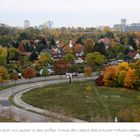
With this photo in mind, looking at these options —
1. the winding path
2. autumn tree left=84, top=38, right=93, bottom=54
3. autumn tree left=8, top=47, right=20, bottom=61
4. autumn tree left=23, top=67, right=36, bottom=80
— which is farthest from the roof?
autumn tree left=8, top=47, right=20, bottom=61

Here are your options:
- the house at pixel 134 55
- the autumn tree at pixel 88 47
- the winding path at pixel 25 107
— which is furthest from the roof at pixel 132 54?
the winding path at pixel 25 107

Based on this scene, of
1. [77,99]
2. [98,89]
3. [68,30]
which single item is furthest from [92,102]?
Result: [68,30]

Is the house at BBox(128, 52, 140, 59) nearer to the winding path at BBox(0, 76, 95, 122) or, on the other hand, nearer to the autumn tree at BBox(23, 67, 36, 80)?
the winding path at BBox(0, 76, 95, 122)

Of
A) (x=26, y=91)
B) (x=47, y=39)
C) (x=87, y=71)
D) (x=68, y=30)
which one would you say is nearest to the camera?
(x=26, y=91)

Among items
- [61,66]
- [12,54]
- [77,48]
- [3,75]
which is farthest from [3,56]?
[77,48]

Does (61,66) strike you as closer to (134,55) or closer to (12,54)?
(12,54)

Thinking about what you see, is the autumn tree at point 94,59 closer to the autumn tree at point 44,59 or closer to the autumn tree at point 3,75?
the autumn tree at point 44,59

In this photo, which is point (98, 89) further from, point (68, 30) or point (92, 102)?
point (68, 30)
